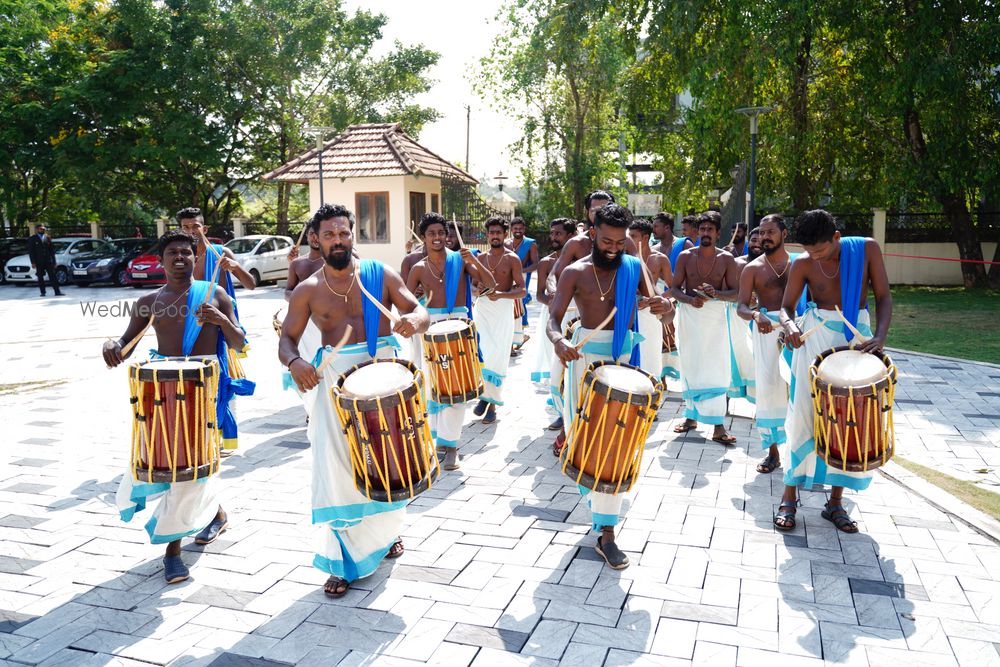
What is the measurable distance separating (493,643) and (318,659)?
0.82m

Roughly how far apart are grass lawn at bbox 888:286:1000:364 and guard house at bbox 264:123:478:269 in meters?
13.9

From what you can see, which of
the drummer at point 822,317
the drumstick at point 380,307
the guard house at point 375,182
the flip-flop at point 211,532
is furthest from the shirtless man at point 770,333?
the guard house at point 375,182

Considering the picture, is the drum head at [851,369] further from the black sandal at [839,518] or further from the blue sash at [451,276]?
the blue sash at [451,276]

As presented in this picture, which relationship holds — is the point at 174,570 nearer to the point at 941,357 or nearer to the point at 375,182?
the point at 941,357

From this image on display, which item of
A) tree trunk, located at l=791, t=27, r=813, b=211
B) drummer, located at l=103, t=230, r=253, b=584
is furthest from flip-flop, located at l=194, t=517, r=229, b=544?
tree trunk, located at l=791, t=27, r=813, b=211

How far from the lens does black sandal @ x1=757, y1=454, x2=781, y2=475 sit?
6406 millimetres

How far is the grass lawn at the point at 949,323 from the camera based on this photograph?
11.9m

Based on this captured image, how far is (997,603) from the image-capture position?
4.10 m

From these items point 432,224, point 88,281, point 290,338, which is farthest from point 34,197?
point 290,338

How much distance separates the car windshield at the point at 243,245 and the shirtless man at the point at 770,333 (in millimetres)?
20887

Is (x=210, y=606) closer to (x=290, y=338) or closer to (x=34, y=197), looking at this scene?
(x=290, y=338)

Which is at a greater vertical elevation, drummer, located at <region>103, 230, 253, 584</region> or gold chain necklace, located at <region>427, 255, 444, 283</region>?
gold chain necklace, located at <region>427, 255, 444, 283</region>

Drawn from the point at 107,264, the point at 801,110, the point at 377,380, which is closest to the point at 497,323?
the point at 377,380

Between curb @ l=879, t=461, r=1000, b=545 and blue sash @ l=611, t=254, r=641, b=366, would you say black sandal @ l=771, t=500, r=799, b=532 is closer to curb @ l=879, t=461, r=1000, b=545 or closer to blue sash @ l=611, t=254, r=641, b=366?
curb @ l=879, t=461, r=1000, b=545
